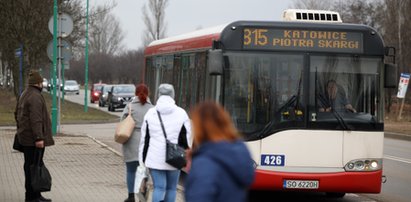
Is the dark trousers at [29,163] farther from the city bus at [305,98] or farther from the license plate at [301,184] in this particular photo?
the license plate at [301,184]

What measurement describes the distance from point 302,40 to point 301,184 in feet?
6.45

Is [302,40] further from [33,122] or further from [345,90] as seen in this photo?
[33,122]

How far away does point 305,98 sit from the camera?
10.6 metres

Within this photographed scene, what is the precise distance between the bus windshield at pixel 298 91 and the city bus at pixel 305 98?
1 centimetres

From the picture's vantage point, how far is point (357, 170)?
10.5 meters

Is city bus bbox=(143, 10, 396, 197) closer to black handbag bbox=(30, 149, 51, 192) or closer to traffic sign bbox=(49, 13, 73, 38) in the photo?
black handbag bbox=(30, 149, 51, 192)

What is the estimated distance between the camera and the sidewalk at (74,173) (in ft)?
35.8

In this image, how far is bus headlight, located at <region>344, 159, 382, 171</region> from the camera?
10523 mm

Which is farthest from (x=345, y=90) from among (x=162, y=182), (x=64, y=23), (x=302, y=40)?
(x=64, y=23)

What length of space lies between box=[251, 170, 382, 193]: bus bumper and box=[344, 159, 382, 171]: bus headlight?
0.06m

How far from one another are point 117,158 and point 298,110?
7.09 meters

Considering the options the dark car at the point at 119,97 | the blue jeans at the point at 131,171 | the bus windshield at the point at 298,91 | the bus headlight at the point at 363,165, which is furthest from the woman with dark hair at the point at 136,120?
the dark car at the point at 119,97

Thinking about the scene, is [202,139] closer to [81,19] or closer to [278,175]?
[278,175]

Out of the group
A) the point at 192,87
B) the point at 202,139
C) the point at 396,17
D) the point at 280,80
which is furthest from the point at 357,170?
the point at 396,17
